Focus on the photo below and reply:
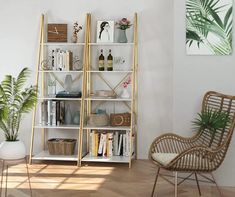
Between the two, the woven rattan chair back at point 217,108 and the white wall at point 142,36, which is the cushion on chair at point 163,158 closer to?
the woven rattan chair back at point 217,108

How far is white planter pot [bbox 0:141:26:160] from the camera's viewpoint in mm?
3504

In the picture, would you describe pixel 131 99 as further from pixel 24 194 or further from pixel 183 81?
pixel 24 194

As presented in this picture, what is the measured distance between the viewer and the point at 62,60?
18.0 ft

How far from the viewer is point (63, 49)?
5.69 meters

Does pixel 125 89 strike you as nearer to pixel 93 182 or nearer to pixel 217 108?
pixel 93 182

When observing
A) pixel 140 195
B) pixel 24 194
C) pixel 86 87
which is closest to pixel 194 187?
pixel 140 195

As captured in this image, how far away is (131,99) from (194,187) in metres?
1.48

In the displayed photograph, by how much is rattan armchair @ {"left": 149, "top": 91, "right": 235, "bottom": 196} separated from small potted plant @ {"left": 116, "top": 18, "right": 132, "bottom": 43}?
5.37 feet

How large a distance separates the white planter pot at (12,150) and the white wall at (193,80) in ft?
5.39

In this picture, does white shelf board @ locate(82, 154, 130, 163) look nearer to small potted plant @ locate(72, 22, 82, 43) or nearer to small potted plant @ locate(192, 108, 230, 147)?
small potted plant @ locate(192, 108, 230, 147)

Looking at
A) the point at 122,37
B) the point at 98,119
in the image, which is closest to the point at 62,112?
the point at 98,119

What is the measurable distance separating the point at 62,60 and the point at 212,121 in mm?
2326

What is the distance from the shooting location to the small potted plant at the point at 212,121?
3.91 m

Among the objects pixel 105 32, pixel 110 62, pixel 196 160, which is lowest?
pixel 196 160
